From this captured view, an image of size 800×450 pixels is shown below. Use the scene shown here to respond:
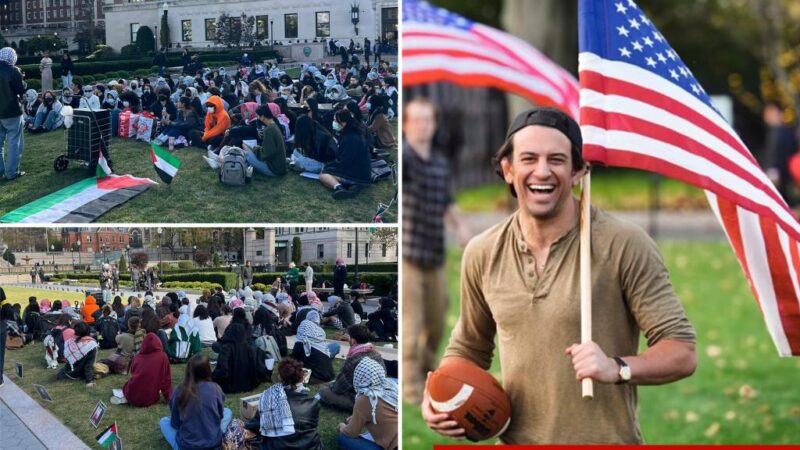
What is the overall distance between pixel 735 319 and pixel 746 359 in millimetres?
1539

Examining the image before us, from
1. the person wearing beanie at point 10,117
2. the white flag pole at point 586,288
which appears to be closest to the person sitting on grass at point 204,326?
the person wearing beanie at point 10,117

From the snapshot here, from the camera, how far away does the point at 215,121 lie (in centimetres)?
598

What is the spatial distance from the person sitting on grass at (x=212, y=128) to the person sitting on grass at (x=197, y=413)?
3.58ft

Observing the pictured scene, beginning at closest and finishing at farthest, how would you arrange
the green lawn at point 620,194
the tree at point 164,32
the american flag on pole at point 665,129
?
the american flag on pole at point 665,129 → the tree at point 164,32 → the green lawn at point 620,194

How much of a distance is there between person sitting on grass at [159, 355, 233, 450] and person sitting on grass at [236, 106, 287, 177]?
1.00m

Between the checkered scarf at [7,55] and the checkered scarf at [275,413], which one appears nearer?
the checkered scarf at [275,413]

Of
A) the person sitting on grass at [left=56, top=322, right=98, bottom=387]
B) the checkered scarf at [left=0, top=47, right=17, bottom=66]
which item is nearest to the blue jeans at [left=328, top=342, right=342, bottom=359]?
the person sitting on grass at [left=56, top=322, right=98, bottom=387]

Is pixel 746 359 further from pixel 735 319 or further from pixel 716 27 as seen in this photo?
pixel 716 27

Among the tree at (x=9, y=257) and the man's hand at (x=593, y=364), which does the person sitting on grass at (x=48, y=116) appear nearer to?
the tree at (x=9, y=257)

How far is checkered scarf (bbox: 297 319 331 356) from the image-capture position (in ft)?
18.5

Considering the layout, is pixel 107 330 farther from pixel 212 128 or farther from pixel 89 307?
pixel 212 128

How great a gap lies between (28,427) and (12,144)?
139 centimetres

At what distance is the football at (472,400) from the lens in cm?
421

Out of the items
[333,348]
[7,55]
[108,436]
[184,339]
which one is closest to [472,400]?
[333,348]
